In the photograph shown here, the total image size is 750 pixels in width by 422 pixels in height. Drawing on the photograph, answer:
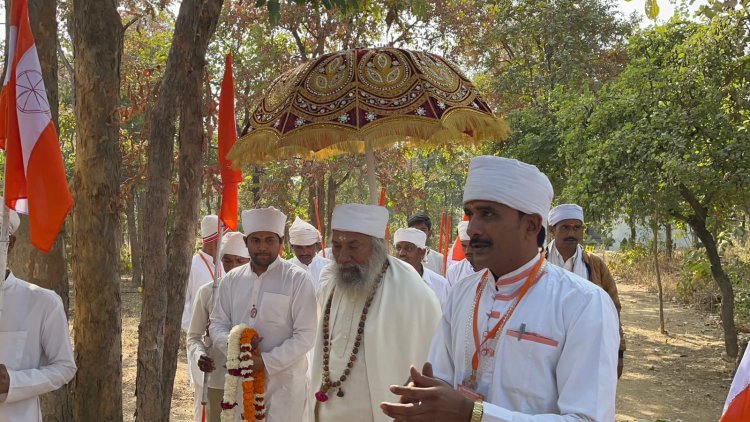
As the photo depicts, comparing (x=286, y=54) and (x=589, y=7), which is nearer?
(x=286, y=54)

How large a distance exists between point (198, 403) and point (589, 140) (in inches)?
259

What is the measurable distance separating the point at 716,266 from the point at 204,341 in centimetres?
810

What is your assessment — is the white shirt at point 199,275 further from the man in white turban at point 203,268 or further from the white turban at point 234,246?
the white turban at point 234,246

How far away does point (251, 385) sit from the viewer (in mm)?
4738

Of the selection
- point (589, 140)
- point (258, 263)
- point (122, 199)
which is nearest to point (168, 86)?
point (122, 199)

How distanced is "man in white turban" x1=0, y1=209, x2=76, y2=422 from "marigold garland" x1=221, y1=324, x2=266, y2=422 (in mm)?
1280

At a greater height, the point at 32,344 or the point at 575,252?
the point at 575,252

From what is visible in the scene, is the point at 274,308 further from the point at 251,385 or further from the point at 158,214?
the point at 158,214

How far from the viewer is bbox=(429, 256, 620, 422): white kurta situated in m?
2.28

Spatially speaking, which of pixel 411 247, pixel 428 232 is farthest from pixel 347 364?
pixel 428 232

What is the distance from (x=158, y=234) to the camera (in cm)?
465

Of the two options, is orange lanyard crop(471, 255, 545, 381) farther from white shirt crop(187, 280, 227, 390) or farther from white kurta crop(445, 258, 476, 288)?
white kurta crop(445, 258, 476, 288)

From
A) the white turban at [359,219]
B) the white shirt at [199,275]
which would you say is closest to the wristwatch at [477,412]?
the white turban at [359,219]

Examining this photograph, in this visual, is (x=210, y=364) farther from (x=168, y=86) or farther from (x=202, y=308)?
(x=168, y=86)
